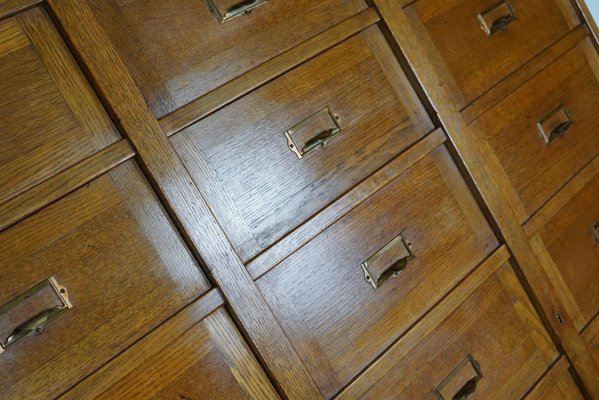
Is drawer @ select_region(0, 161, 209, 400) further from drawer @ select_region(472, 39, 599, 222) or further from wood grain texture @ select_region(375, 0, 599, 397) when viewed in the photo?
drawer @ select_region(472, 39, 599, 222)

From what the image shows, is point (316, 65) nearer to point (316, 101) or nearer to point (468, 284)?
point (316, 101)

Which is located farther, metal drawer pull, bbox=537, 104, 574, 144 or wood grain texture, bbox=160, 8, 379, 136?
metal drawer pull, bbox=537, 104, 574, 144

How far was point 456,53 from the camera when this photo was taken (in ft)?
4.51

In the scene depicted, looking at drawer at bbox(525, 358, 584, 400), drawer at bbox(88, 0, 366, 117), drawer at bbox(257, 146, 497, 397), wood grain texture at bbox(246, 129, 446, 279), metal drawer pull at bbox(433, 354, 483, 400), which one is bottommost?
drawer at bbox(525, 358, 584, 400)

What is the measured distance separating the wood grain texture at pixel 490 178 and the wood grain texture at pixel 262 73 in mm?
67

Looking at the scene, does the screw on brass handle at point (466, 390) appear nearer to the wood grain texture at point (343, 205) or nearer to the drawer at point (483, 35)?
the wood grain texture at point (343, 205)

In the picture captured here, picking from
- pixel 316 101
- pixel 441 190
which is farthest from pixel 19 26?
pixel 441 190

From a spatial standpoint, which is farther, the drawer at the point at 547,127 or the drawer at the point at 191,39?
the drawer at the point at 547,127

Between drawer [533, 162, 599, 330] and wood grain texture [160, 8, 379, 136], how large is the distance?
20.3 inches

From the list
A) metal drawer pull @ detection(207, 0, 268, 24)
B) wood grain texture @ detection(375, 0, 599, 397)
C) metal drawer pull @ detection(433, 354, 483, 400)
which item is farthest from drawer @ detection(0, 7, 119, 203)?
metal drawer pull @ detection(433, 354, 483, 400)

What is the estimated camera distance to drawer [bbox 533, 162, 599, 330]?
1443mm

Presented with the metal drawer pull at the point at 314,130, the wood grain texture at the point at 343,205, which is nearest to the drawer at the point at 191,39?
the metal drawer pull at the point at 314,130

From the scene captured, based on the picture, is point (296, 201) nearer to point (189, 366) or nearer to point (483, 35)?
point (189, 366)

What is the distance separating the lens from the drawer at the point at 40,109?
94cm
